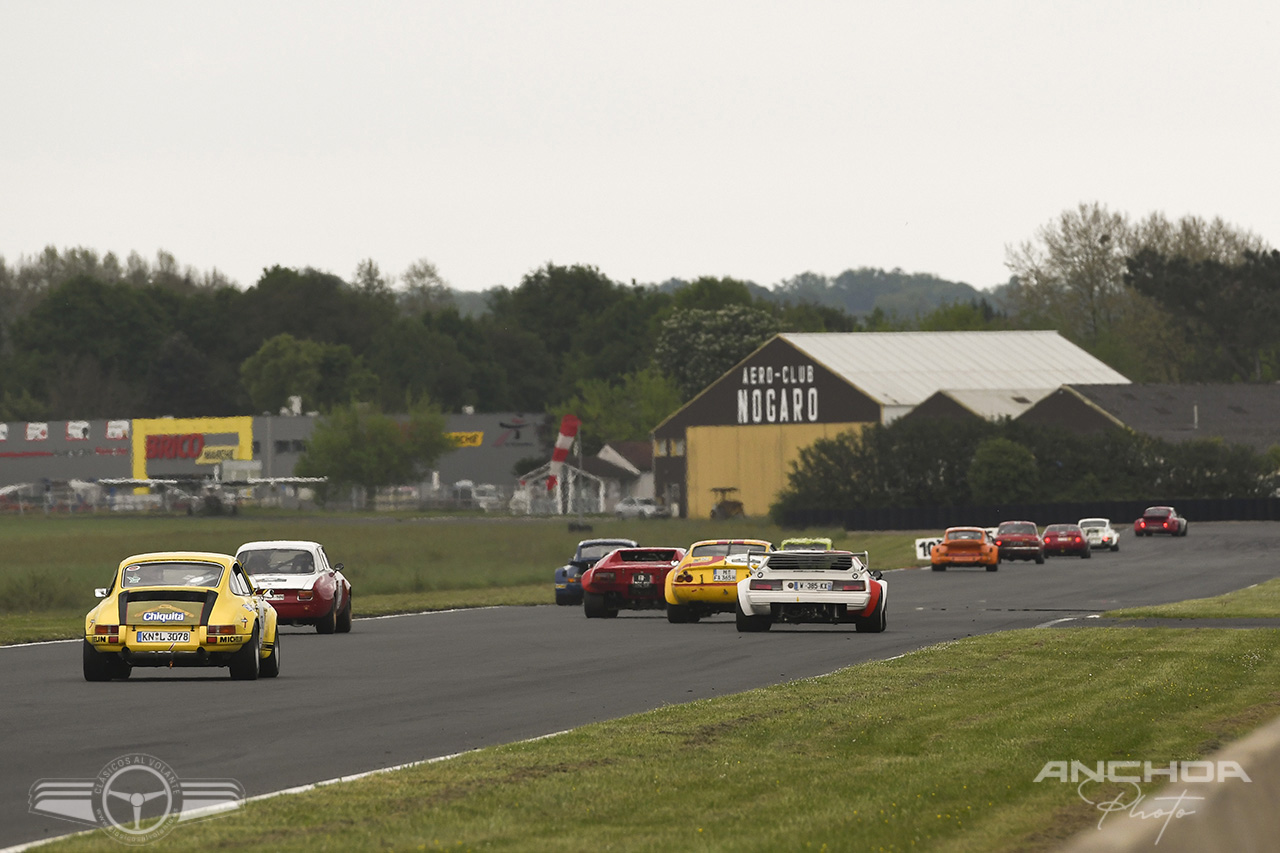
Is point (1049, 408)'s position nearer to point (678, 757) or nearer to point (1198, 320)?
point (1198, 320)

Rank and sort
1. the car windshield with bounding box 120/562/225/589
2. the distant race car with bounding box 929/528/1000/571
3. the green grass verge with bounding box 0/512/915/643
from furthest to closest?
1. the distant race car with bounding box 929/528/1000/571
2. the green grass verge with bounding box 0/512/915/643
3. the car windshield with bounding box 120/562/225/589

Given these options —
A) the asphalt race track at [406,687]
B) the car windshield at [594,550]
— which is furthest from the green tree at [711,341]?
the asphalt race track at [406,687]

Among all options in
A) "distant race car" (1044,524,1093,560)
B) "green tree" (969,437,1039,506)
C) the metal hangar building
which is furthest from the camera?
the metal hangar building

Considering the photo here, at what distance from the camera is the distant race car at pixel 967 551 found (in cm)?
5762

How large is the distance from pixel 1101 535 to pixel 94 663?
55031mm

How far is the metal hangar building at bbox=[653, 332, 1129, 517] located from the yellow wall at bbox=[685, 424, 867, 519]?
2.3 inches

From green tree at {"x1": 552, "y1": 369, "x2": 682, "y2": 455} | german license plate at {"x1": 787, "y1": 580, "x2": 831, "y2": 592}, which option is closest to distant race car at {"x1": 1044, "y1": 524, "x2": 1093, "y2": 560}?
german license plate at {"x1": 787, "y1": 580, "x2": 831, "y2": 592}

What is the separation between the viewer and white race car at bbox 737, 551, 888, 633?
96.4ft

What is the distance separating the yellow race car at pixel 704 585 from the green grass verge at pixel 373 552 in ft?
22.6

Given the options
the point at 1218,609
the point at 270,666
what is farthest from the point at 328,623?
the point at 1218,609

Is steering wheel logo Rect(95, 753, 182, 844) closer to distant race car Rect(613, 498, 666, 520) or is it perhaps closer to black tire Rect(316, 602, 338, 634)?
black tire Rect(316, 602, 338, 634)

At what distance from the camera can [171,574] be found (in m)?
22.1

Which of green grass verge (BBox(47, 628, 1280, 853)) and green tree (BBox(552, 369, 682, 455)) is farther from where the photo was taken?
green tree (BBox(552, 369, 682, 455))

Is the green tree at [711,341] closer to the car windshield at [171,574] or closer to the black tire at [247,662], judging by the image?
the car windshield at [171,574]
